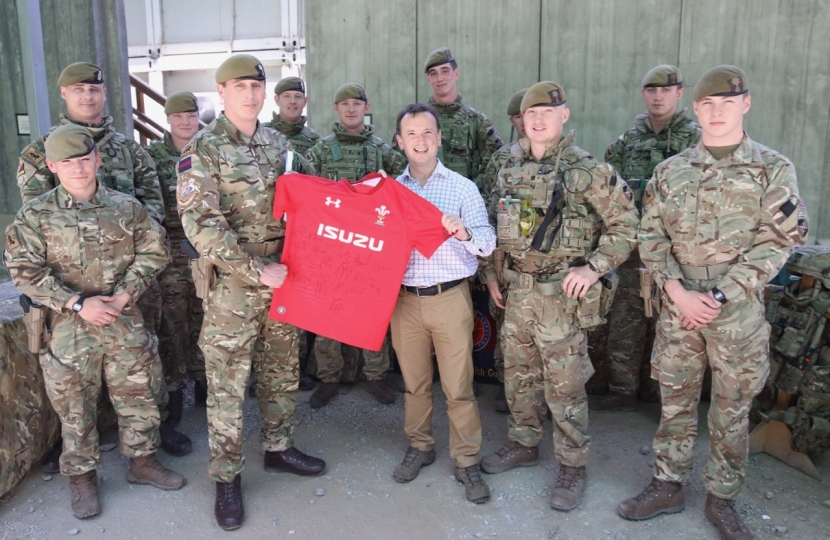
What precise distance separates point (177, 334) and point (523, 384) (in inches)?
100

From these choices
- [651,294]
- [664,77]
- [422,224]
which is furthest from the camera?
[664,77]

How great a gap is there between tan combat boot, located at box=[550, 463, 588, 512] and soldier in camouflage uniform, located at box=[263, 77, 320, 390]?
2.36 meters

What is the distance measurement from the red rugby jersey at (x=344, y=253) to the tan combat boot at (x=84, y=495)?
1394 mm

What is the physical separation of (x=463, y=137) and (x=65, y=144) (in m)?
2.89

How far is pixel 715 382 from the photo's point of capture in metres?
3.04

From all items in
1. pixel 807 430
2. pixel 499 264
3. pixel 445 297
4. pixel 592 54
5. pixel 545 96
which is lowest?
pixel 807 430

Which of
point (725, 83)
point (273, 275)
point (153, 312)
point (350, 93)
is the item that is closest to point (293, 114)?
point (350, 93)

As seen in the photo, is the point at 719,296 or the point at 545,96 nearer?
the point at 719,296

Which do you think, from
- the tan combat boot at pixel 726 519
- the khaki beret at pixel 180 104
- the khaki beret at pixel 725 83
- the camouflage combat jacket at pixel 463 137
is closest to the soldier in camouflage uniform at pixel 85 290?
the khaki beret at pixel 180 104

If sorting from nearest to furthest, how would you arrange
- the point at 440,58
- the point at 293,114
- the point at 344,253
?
the point at 344,253 < the point at 440,58 < the point at 293,114

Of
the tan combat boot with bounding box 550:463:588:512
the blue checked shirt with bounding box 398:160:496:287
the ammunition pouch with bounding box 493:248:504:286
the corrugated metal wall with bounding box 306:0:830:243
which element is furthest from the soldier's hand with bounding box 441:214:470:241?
the corrugated metal wall with bounding box 306:0:830:243

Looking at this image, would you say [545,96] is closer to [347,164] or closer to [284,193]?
[284,193]

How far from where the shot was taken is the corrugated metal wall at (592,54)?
205 inches

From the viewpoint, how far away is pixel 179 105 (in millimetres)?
4602
